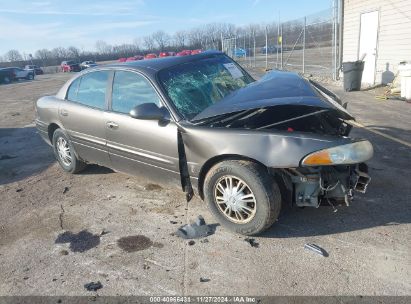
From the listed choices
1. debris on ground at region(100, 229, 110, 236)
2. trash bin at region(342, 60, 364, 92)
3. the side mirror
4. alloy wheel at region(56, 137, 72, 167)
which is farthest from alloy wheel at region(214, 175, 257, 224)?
trash bin at region(342, 60, 364, 92)

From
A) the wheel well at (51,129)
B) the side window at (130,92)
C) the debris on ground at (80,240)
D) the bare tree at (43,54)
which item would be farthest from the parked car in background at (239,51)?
the bare tree at (43,54)

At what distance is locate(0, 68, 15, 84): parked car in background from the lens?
118 ft

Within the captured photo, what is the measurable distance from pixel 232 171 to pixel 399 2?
10726 mm

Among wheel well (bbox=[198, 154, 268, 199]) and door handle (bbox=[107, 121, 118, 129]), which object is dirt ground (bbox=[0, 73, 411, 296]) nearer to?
wheel well (bbox=[198, 154, 268, 199])

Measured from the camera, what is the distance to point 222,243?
3371 millimetres

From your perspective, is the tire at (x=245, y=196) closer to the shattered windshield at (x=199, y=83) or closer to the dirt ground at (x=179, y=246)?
the dirt ground at (x=179, y=246)

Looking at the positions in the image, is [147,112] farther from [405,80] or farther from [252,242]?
[405,80]

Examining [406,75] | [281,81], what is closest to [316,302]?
[281,81]

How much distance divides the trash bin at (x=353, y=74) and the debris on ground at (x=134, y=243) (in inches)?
424

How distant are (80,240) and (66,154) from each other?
208 centimetres

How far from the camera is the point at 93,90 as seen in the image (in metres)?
4.64

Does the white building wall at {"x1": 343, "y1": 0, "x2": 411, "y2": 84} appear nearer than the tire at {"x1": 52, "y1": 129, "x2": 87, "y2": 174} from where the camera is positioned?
No

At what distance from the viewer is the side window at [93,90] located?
4.45 meters

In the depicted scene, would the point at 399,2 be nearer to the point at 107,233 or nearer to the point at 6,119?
the point at 107,233
